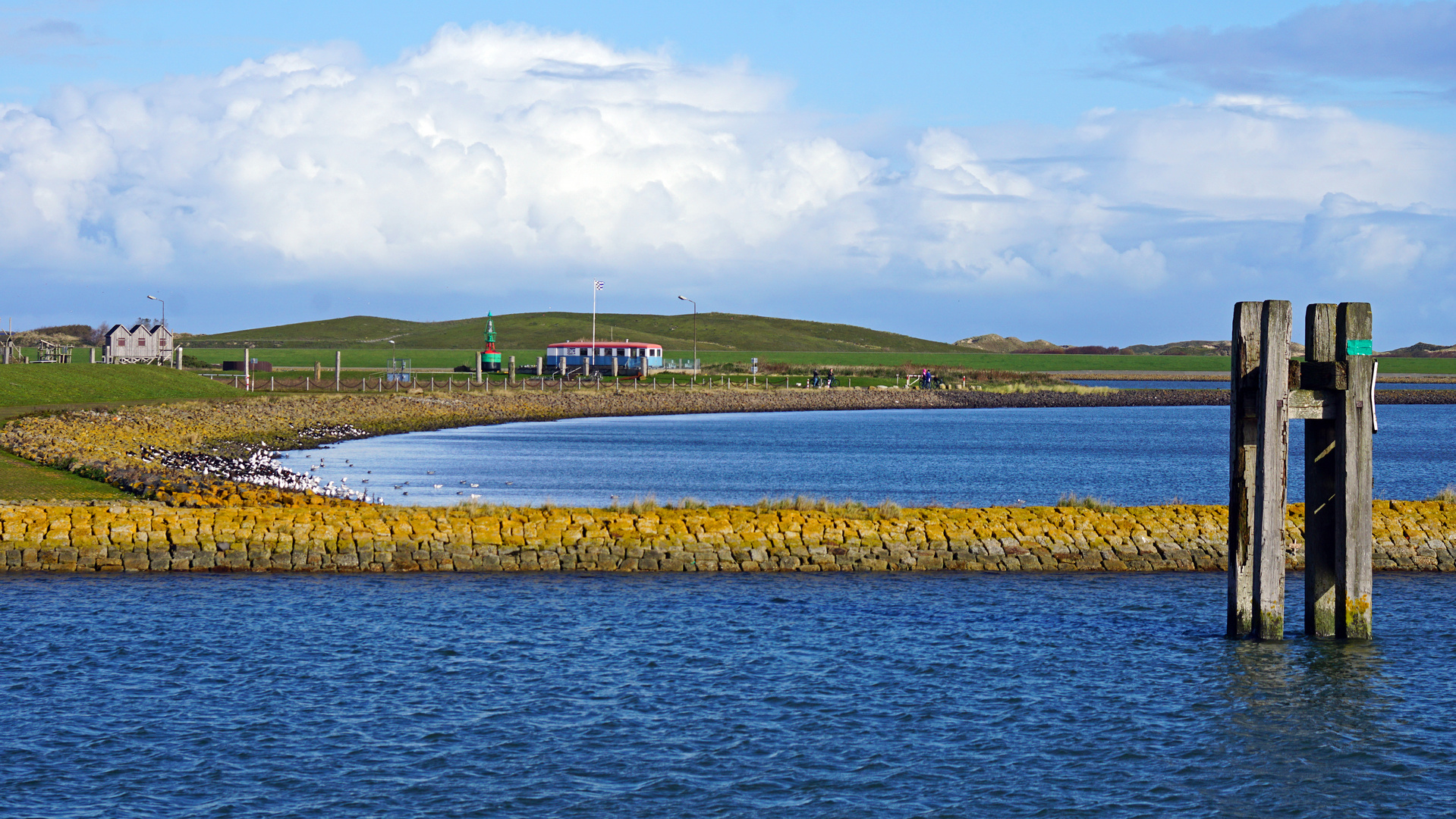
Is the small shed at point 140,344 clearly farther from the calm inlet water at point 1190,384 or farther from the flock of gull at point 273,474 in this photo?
the calm inlet water at point 1190,384

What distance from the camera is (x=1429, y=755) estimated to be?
12320 mm

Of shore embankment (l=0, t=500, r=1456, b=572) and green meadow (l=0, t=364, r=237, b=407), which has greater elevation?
green meadow (l=0, t=364, r=237, b=407)

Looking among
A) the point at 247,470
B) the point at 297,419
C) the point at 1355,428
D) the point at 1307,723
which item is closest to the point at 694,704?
the point at 1307,723

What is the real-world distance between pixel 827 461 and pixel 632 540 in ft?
Result: 96.2

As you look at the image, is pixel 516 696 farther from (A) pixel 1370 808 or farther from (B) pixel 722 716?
(A) pixel 1370 808

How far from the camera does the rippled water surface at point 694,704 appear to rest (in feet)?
36.7

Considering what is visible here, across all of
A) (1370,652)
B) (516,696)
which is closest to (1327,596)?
(1370,652)

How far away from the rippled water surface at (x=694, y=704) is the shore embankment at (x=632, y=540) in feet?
3.37

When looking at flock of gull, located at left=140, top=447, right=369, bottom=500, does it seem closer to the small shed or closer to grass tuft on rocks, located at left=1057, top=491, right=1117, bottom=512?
grass tuft on rocks, located at left=1057, top=491, right=1117, bottom=512

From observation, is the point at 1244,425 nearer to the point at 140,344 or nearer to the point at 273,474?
the point at 273,474

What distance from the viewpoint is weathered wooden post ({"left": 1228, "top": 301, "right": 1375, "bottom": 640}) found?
1506cm

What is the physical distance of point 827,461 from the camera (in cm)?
5100

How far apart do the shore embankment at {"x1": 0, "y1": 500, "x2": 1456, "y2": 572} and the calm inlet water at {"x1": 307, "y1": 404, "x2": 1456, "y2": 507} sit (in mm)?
8710

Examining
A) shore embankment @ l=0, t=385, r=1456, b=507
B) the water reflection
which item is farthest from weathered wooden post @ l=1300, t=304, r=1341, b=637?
shore embankment @ l=0, t=385, r=1456, b=507
